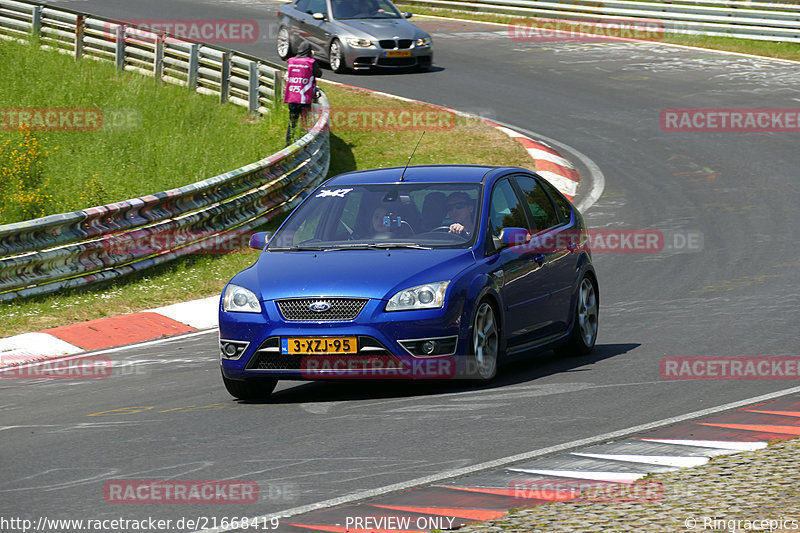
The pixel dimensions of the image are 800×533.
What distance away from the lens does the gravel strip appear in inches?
211

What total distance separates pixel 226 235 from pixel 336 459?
367 inches

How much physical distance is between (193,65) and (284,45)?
4.67 metres

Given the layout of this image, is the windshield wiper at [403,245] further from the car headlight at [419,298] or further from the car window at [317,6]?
the car window at [317,6]

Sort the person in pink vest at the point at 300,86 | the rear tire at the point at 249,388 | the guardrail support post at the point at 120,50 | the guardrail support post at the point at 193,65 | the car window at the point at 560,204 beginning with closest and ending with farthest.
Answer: the rear tire at the point at 249,388 → the car window at the point at 560,204 → the person in pink vest at the point at 300,86 → the guardrail support post at the point at 193,65 → the guardrail support post at the point at 120,50

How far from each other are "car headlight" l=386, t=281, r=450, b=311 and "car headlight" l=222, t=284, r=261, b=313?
3.04 ft

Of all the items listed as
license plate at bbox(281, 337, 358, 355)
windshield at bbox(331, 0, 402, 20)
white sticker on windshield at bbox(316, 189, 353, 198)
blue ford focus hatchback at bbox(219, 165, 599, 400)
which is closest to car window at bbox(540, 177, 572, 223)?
blue ford focus hatchback at bbox(219, 165, 599, 400)

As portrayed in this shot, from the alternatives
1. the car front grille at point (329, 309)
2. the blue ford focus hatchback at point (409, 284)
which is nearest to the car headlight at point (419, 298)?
the blue ford focus hatchback at point (409, 284)

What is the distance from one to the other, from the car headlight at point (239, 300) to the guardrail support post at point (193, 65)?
1677 cm

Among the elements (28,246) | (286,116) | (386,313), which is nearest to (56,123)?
(286,116)

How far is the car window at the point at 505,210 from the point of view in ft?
31.2

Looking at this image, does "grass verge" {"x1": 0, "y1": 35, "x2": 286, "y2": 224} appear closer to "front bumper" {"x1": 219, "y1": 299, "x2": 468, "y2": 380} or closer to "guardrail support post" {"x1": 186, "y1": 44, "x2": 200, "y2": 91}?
"guardrail support post" {"x1": 186, "y1": 44, "x2": 200, "y2": 91}

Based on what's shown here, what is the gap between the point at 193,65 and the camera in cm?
2506
